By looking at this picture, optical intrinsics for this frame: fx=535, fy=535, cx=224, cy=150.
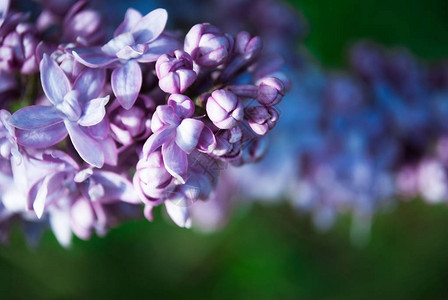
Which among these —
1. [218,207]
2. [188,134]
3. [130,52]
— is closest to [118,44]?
[130,52]

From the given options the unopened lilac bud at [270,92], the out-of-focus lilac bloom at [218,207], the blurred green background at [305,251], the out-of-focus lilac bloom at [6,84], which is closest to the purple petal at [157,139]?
the unopened lilac bud at [270,92]

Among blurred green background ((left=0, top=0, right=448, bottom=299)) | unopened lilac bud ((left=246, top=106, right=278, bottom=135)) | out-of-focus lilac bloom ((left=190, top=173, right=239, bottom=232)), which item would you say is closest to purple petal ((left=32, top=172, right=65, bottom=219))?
unopened lilac bud ((left=246, top=106, right=278, bottom=135))

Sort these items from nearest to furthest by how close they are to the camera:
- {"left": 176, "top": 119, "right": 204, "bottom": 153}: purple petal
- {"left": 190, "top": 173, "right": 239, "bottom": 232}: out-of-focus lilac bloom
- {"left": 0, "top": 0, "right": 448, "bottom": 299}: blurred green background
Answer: {"left": 176, "top": 119, "right": 204, "bottom": 153}: purple petal, {"left": 190, "top": 173, "right": 239, "bottom": 232}: out-of-focus lilac bloom, {"left": 0, "top": 0, "right": 448, "bottom": 299}: blurred green background

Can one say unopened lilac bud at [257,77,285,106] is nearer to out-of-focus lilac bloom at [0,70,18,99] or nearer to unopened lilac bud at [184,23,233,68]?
unopened lilac bud at [184,23,233,68]

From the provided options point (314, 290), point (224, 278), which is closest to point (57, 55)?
point (224, 278)

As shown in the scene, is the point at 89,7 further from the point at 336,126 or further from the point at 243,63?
the point at 336,126

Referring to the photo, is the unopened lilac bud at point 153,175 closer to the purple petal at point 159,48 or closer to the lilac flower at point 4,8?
the purple petal at point 159,48
